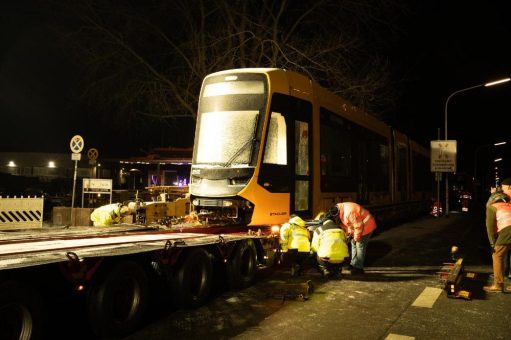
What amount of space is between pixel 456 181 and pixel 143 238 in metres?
36.4

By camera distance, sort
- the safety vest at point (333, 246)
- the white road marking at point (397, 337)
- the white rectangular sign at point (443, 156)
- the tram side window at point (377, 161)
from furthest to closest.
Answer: the white rectangular sign at point (443, 156), the tram side window at point (377, 161), the safety vest at point (333, 246), the white road marking at point (397, 337)

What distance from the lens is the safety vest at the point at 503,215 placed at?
7.16 metres

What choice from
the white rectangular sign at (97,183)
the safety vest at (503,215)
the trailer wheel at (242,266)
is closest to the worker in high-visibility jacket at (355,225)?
the trailer wheel at (242,266)

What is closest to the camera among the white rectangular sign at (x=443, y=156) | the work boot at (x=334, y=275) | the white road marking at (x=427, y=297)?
the white road marking at (x=427, y=297)

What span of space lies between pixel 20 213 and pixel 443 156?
19.9m

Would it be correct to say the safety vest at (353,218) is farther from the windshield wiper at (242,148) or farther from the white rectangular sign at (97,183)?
the white rectangular sign at (97,183)

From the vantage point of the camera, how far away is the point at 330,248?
7777mm

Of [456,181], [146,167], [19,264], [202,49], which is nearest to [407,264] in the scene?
[19,264]

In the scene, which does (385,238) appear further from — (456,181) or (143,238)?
(456,181)

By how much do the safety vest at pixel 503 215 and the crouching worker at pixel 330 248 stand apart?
2.34 metres

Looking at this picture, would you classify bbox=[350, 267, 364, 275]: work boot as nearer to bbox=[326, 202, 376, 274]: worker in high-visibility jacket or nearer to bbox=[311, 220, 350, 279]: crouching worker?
bbox=[326, 202, 376, 274]: worker in high-visibility jacket

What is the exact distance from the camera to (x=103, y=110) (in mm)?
20234

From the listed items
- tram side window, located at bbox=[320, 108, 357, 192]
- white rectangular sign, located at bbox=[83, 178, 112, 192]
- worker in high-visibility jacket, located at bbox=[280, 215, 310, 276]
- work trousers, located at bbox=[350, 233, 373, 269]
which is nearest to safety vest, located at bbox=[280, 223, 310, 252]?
worker in high-visibility jacket, located at bbox=[280, 215, 310, 276]

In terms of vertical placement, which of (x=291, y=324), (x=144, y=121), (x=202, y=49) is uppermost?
(x=202, y=49)
